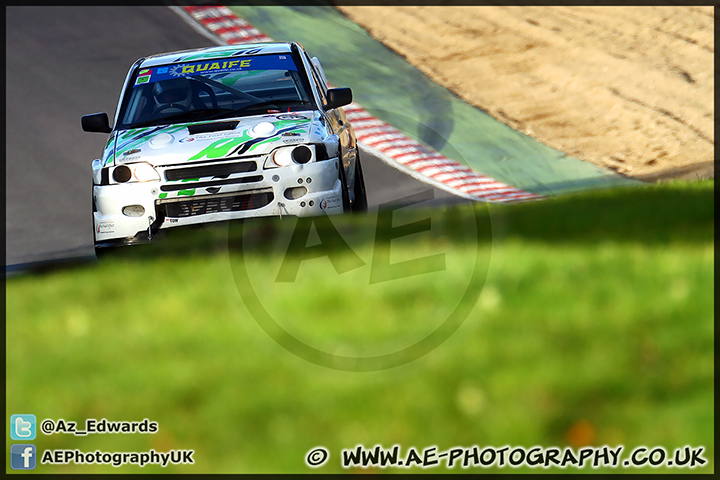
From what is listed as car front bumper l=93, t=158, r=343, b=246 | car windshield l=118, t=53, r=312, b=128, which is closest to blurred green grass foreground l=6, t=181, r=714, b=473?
car front bumper l=93, t=158, r=343, b=246

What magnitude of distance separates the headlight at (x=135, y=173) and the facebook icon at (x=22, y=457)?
4023 mm

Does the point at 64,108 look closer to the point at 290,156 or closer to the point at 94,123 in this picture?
the point at 94,123

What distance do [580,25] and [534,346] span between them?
16818 mm

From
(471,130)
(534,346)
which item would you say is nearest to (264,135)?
(534,346)

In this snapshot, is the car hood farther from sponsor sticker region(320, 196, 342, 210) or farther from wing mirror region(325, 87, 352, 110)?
wing mirror region(325, 87, 352, 110)

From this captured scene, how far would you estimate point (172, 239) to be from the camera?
751 centimetres

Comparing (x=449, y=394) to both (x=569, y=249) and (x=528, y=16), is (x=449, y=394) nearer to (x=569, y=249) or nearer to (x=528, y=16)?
(x=569, y=249)

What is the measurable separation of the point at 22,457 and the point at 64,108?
12491mm

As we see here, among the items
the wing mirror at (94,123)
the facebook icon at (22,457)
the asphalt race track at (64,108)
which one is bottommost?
the asphalt race track at (64,108)

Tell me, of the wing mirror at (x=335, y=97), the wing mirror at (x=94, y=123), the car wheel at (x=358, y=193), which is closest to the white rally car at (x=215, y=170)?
the wing mirror at (x=94, y=123)

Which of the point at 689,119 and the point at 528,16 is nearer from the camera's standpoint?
the point at 689,119

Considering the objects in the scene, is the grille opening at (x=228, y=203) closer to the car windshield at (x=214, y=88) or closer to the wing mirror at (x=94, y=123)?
the car windshield at (x=214, y=88)

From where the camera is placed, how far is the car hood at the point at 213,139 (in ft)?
25.1

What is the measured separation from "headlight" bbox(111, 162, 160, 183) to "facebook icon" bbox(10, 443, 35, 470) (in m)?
4.02
